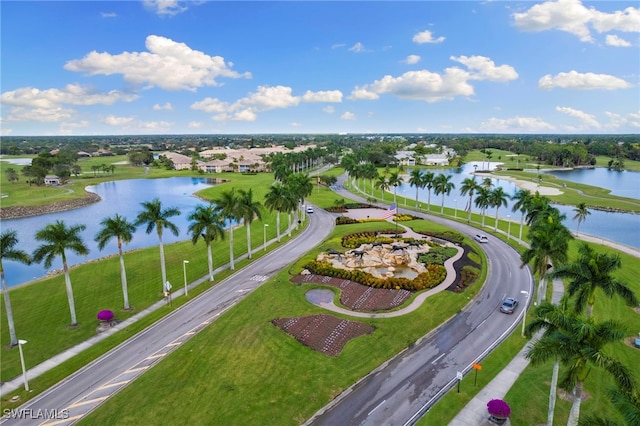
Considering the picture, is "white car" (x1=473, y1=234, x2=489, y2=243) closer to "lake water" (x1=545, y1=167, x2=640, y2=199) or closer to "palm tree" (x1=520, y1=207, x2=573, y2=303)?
"palm tree" (x1=520, y1=207, x2=573, y2=303)

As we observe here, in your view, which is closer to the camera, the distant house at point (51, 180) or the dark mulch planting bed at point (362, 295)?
the dark mulch planting bed at point (362, 295)

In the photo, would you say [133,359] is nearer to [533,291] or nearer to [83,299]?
[83,299]

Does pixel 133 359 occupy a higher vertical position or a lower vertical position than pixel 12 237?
lower

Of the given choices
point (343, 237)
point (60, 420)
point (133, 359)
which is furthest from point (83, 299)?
point (343, 237)

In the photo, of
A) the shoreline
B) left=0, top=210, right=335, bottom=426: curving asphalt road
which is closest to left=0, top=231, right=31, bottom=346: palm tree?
left=0, top=210, right=335, bottom=426: curving asphalt road

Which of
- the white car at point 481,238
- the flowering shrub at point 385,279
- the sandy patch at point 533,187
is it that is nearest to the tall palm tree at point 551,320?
the flowering shrub at point 385,279

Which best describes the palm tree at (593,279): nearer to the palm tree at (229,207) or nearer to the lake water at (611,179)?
the palm tree at (229,207)

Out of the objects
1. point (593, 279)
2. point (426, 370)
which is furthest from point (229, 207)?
point (593, 279)
